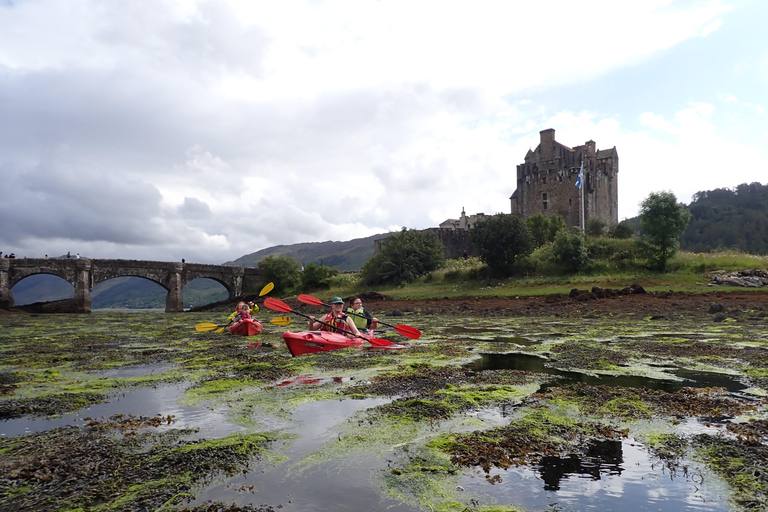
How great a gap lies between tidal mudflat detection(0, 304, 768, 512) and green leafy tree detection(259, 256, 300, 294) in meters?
50.6

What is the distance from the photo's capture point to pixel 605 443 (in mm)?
5914

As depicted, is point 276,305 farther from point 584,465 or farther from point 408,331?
point 584,465

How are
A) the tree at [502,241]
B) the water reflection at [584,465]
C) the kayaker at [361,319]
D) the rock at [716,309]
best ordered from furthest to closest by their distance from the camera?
the tree at [502,241] → the rock at [716,309] → the kayaker at [361,319] → the water reflection at [584,465]

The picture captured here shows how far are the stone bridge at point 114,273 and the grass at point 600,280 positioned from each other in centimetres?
2632

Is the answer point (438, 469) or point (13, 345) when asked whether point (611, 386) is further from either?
point (13, 345)

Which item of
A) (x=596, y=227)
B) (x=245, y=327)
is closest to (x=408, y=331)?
(x=245, y=327)

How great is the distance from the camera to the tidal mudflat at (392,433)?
4.56 metres

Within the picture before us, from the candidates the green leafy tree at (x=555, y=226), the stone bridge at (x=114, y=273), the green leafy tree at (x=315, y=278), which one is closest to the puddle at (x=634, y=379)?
the green leafy tree at (x=315, y=278)

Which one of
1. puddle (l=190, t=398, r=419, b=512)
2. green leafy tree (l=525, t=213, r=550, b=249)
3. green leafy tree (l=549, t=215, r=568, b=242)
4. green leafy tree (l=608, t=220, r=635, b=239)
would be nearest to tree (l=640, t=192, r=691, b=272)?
green leafy tree (l=608, t=220, r=635, b=239)

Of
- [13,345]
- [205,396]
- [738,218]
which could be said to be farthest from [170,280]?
[738,218]

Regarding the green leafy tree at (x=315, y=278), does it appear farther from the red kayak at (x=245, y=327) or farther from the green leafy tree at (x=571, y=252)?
the red kayak at (x=245, y=327)

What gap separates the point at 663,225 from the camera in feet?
133

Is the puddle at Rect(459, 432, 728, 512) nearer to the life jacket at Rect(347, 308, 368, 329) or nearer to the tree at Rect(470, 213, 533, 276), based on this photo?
the life jacket at Rect(347, 308, 368, 329)

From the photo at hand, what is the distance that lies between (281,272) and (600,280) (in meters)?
39.8
